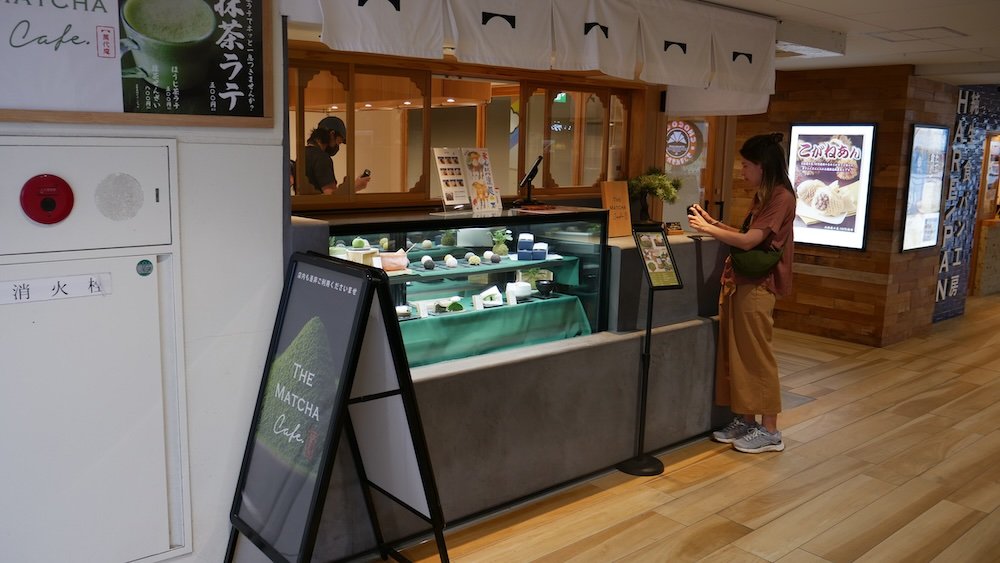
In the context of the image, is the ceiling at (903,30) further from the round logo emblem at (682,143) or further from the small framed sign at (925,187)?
the round logo emblem at (682,143)

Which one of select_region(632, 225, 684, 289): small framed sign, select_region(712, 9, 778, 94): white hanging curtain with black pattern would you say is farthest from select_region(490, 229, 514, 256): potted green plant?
select_region(712, 9, 778, 94): white hanging curtain with black pattern

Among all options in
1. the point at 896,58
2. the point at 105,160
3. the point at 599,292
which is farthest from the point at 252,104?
the point at 896,58

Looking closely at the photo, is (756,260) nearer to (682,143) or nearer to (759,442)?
(759,442)

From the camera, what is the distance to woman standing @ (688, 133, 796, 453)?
452cm

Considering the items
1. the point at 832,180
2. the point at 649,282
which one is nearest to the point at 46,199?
the point at 649,282

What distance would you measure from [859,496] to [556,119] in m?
3.05

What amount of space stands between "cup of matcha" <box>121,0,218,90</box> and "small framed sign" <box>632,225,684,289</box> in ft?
7.95

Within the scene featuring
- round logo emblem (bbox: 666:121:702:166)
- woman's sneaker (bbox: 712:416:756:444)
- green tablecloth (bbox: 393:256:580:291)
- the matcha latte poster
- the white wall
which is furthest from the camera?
round logo emblem (bbox: 666:121:702:166)

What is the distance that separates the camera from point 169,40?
2.72 m

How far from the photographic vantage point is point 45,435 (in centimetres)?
263

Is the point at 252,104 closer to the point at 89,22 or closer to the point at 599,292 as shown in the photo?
the point at 89,22

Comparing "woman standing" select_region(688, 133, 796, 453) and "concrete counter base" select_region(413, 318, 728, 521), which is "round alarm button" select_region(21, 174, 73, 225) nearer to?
"concrete counter base" select_region(413, 318, 728, 521)

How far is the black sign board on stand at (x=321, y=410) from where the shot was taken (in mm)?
Result: 2611

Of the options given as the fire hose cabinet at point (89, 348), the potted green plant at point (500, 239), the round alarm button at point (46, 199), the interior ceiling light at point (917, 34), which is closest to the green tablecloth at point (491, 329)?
the potted green plant at point (500, 239)
